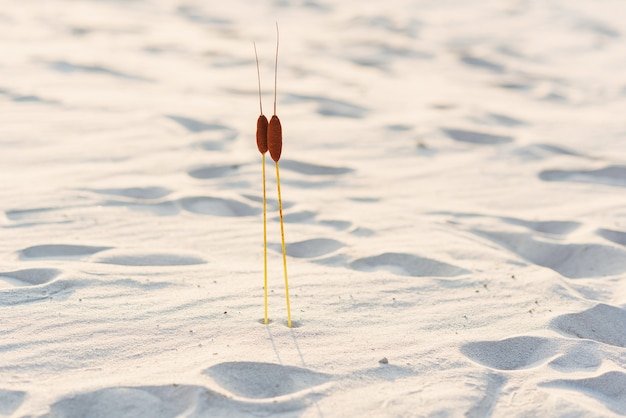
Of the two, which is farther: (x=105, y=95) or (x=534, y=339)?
(x=105, y=95)

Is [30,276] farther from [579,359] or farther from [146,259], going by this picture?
[579,359]

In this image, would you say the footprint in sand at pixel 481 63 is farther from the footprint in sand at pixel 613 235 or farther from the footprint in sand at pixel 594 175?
the footprint in sand at pixel 613 235

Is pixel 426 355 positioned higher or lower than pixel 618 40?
lower

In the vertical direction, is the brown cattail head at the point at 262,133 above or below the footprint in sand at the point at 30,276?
above

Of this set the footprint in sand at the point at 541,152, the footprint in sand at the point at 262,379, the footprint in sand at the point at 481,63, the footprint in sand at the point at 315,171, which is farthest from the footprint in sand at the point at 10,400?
the footprint in sand at the point at 481,63

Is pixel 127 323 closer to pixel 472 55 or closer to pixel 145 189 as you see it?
pixel 145 189

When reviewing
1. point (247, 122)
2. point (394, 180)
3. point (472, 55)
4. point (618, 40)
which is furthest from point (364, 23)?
point (394, 180)

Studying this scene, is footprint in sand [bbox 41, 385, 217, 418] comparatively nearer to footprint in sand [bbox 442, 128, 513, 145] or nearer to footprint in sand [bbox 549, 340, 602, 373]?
footprint in sand [bbox 549, 340, 602, 373]

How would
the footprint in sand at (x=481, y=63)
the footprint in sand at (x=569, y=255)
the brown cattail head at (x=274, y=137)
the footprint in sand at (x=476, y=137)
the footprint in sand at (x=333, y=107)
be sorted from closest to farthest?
the brown cattail head at (x=274, y=137) < the footprint in sand at (x=569, y=255) < the footprint in sand at (x=476, y=137) < the footprint in sand at (x=333, y=107) < the footprint in sand at (x=481, y=63)
